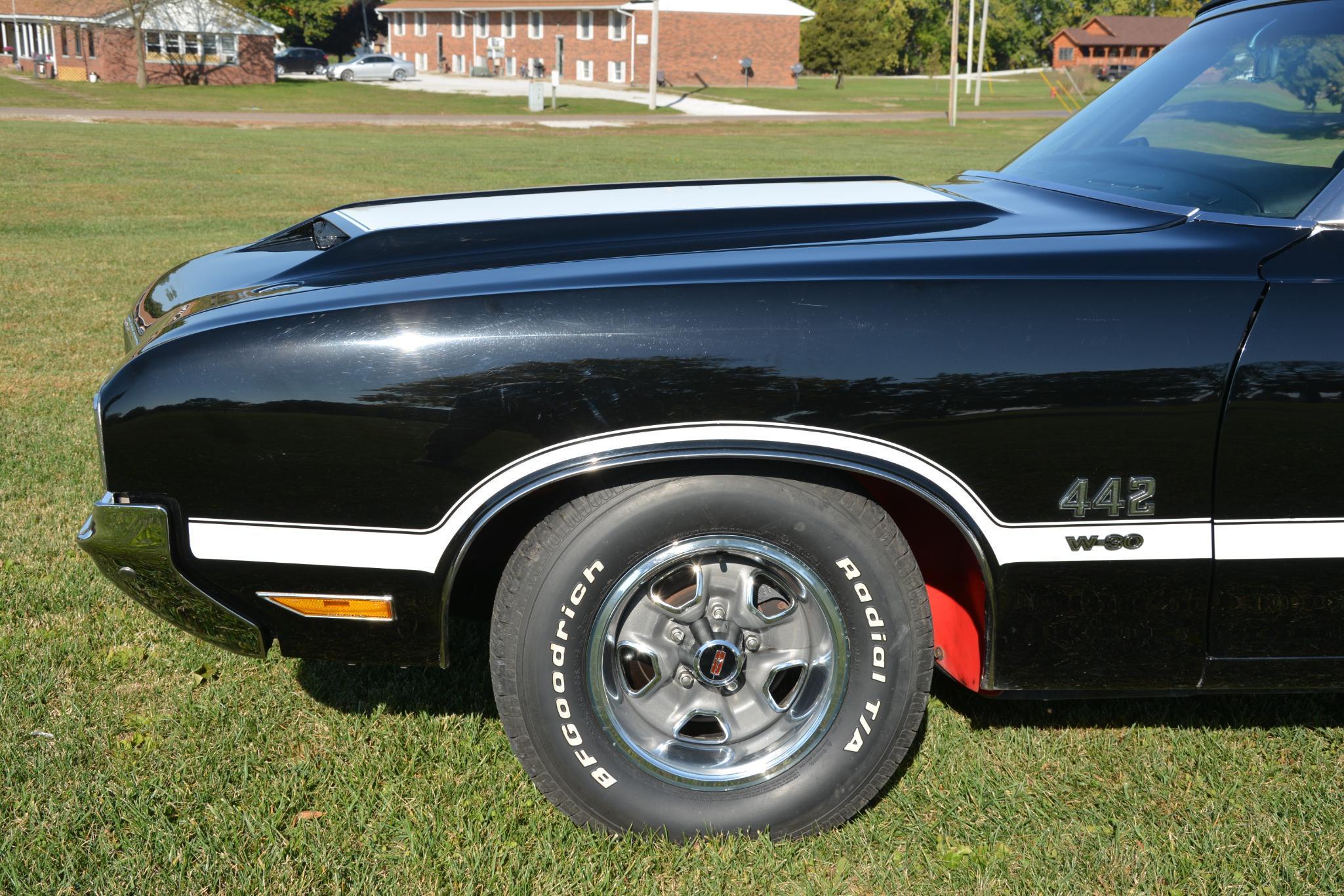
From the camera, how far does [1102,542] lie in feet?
7.74

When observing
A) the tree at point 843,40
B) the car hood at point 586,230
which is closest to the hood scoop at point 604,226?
the car hood at point 586,230

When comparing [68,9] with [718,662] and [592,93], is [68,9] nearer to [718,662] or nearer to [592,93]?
[592,93]

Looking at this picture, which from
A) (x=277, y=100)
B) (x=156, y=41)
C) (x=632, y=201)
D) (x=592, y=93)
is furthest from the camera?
(x=592, y=93)

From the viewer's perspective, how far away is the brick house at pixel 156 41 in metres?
50.1

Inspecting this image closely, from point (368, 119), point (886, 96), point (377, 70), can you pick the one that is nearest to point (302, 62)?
point (377, 70)

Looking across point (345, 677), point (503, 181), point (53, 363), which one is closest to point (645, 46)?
point (503, 181)

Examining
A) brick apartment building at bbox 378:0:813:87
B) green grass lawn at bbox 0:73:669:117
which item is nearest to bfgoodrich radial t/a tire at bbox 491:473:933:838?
green grass lawn at bbox 0:73:669:117

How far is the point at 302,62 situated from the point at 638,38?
18917 mm

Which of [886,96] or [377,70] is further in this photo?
[377,70]

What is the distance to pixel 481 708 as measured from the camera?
3.24 m

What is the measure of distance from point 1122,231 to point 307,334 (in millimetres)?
1697

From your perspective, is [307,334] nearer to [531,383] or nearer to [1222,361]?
[531,383]

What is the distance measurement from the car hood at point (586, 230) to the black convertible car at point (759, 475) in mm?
33

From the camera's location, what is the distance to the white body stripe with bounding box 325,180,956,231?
2.93 meters
